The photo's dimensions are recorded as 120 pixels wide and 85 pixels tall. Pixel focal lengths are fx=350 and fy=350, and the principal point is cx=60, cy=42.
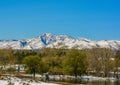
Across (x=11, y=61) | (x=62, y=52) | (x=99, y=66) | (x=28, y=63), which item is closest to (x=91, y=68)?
(x=99, y=66)

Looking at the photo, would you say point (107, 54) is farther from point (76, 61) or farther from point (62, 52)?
point (76, 61)

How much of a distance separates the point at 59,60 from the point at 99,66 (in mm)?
29097

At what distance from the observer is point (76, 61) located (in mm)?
126188

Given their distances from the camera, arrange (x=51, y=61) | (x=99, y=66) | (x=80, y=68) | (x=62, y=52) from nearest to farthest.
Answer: (x=80, y=68), (x=51, y=61), (x=99, y=66), (x=62, y=52)

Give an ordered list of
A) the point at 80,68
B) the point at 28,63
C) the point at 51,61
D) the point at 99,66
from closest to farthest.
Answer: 1. the point at 80,68
2. the point at 28,63
3. the point at 51,61
4. the point at 99,66

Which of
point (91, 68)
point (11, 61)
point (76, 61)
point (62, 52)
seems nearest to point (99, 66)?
point (91, 68)

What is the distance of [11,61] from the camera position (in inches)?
7751

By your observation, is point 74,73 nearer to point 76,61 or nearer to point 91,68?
point 76,61

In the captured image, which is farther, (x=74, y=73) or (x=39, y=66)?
(x=39, y=66)

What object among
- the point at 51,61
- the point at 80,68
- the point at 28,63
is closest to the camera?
the point at 80,68

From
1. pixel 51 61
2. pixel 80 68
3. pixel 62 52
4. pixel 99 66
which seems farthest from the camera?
pixel 62 52

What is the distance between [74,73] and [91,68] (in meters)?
63.7

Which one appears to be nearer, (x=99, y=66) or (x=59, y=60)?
(x=59, y=60)

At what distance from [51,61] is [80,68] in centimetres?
4343
